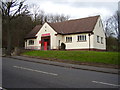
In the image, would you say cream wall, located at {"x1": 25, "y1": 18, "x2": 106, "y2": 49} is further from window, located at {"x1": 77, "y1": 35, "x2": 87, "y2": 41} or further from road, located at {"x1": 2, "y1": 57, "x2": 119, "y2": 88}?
road, located at {"x1": 2, "y1": 57, "x2": 119, "y2": 88}

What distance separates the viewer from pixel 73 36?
98.6ft

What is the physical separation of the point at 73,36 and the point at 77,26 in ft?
8.75

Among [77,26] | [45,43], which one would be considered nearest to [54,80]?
[77,26]

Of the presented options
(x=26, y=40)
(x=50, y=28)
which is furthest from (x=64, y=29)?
(x=26, y=40)

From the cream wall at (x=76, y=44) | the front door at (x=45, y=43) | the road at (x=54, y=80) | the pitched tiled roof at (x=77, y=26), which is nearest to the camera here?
the road at (x=54, y=80)

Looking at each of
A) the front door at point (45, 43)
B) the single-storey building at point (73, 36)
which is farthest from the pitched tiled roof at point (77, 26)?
the front door at point (45, 43)

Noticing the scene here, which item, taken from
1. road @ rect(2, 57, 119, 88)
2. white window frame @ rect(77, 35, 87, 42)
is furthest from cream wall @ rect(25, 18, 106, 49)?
road @ rect(2, 57, 119, 88)

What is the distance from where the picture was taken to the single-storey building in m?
28.4

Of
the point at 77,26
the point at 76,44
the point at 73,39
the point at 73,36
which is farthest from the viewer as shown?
the point at 77,26

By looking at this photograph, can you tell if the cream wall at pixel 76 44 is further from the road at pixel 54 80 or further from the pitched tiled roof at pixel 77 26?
the road at pixel 54 80

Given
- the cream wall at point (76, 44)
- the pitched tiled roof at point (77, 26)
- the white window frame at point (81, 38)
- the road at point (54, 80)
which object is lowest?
the road at point (54, 80)

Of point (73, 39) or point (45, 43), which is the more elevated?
point (73, 39)

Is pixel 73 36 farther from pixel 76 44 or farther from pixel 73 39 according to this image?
pixel 76 44

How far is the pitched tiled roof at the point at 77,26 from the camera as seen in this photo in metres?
29.1
